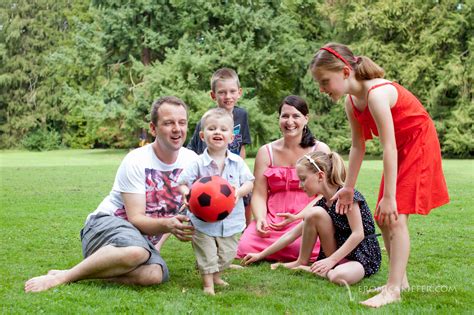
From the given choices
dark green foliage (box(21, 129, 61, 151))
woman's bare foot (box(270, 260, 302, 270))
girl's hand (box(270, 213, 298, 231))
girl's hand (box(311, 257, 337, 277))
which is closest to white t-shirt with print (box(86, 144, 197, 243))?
girl's hand (box(270, 213, 298, 231))

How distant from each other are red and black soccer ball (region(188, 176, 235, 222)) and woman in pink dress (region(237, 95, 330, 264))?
60.7 inches

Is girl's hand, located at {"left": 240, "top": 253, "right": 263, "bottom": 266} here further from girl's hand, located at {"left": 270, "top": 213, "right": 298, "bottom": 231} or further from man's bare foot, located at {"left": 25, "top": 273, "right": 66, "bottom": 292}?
man's bare foot, located at {"left": 25, "top": 273, "right": 66, "bottom": 292}

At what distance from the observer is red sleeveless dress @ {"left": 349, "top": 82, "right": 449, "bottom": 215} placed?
4.28 metres

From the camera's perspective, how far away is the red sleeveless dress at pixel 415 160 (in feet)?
14.0

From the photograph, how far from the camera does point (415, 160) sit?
4312 mm

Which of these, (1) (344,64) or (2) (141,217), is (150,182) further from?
(1) (344,64)

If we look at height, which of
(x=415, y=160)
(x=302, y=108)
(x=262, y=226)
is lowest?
(x=262, y=226)

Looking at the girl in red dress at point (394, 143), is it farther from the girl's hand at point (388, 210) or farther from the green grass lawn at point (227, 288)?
the green grass lawn at point (227, 288)

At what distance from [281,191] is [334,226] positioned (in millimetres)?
1202

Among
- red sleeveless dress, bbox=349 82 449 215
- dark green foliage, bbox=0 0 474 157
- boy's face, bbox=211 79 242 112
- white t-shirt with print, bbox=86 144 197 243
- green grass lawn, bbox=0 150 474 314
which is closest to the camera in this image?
green grass lawn, bbox=0 150 474 314

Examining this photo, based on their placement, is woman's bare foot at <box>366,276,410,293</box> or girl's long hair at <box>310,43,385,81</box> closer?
girl's long hair at <box>310,43,385,81</box>

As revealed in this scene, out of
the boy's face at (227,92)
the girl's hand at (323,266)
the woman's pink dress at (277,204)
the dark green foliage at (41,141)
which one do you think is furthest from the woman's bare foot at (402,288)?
the dark green foliage at (41,141)

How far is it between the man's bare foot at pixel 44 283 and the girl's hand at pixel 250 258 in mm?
1907

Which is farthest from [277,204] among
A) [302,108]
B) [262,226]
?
[302,108]
